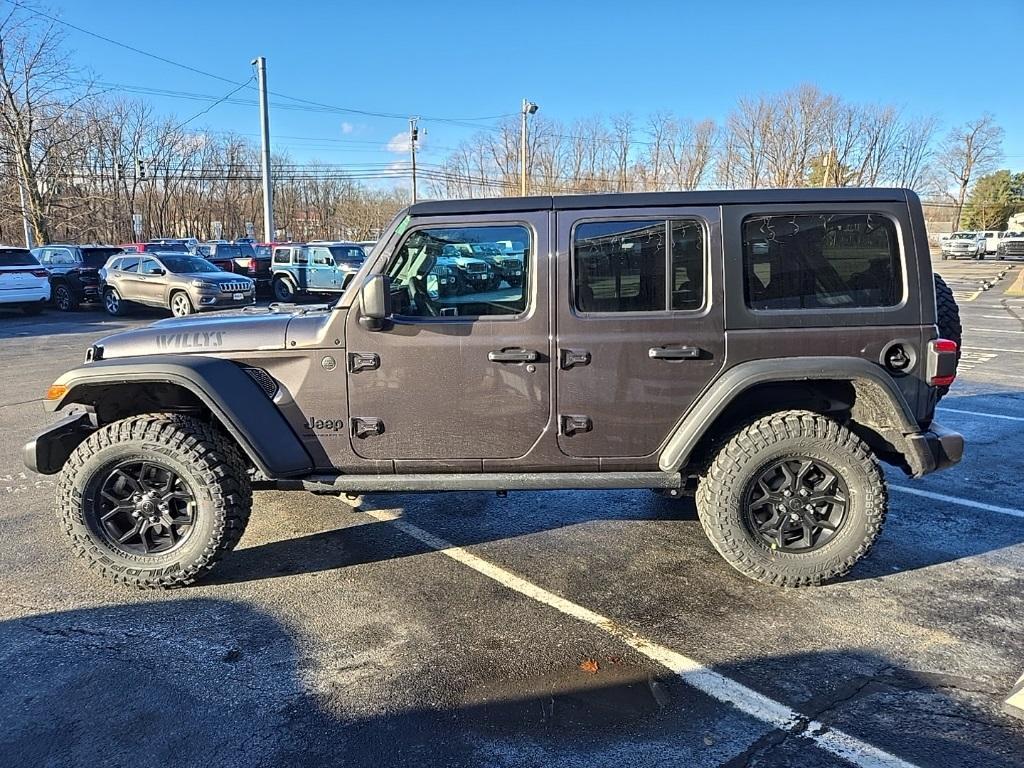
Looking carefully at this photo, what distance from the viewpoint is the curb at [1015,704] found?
106 inches

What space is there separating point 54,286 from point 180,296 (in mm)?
5386

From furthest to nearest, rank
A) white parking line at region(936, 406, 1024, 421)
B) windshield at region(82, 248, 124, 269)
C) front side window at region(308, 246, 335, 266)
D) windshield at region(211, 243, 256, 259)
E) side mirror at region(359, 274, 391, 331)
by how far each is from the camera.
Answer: windshield at region(211, 243, 256, 259) → front side window at region(308, 246, 335, 266) → windshield at region(82, 248, 124, 269) → white parking line at region(936, 406, 1024, 421) → side mirror at region(359, 274, 391, 331)

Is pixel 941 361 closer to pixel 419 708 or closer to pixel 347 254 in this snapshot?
pixel 419 708

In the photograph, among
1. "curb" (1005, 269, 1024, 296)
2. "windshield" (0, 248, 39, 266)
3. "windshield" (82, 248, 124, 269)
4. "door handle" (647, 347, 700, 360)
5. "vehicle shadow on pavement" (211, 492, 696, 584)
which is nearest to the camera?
"door handle" (647, 347, 700, 360)

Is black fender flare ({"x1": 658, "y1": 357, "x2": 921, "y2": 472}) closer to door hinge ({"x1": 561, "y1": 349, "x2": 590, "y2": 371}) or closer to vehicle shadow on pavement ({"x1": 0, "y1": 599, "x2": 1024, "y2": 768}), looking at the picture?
door hinge ({"x1": 561, "y1": 349, "x2": 590, "y2": 371})

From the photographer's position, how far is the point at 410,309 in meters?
3.75

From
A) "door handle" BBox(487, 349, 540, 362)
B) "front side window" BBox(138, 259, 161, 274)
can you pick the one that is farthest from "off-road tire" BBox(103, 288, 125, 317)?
"door handle" BBox(487, 349, 540, 362)

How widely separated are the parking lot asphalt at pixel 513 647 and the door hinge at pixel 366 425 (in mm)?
817

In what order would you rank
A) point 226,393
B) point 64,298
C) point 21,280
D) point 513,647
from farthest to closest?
point 64,298 → point 21,280 → point 226,393 → point 513,647

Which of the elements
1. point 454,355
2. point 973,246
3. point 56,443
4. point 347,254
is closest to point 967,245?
point 973,246

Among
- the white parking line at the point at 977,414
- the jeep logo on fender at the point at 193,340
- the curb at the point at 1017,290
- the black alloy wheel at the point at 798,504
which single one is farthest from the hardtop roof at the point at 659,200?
the curb at the point at 1017,290

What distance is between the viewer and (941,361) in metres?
3.65

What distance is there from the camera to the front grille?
377 cm

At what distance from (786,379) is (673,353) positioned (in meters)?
0.58
